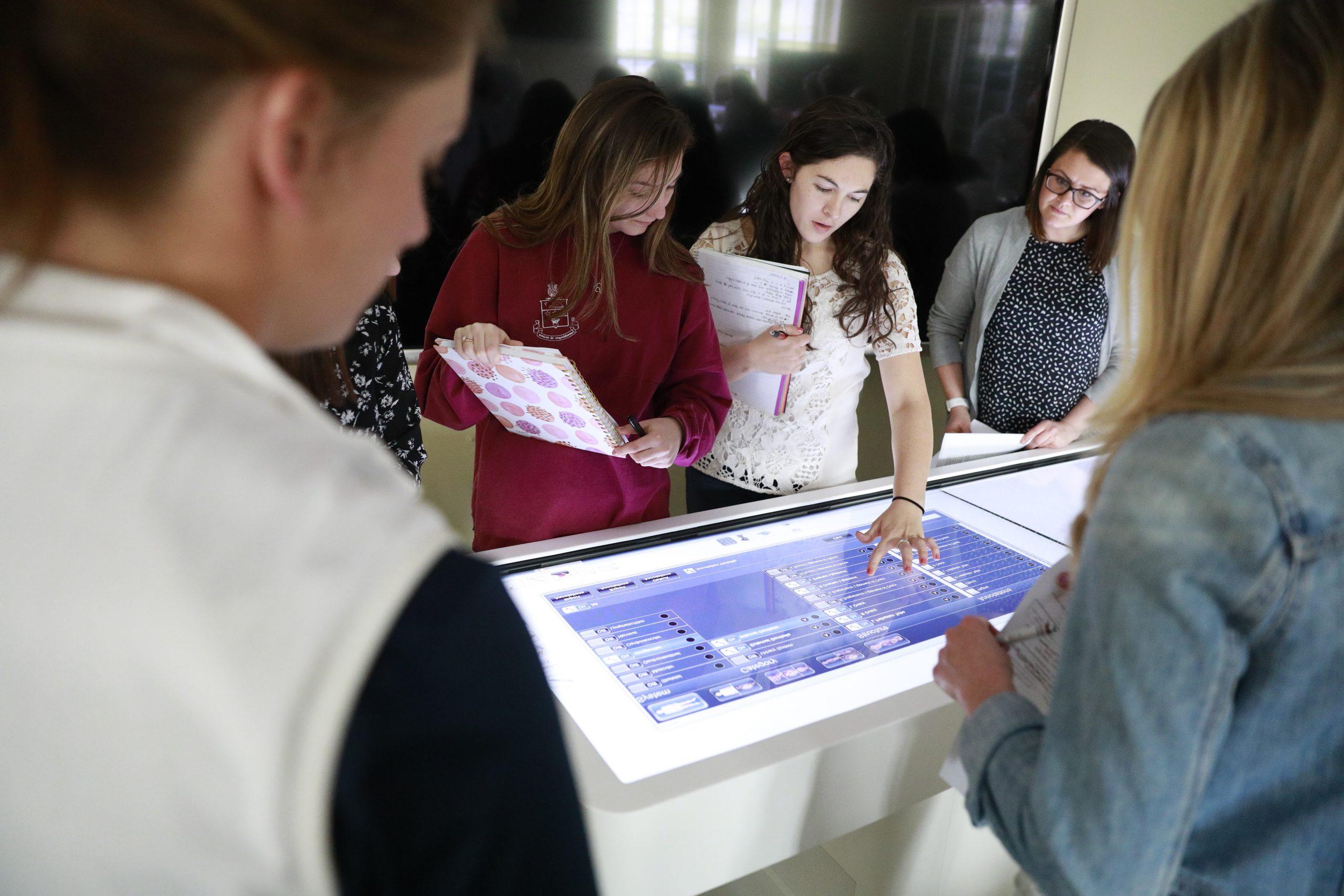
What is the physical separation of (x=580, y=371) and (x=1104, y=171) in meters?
1.34

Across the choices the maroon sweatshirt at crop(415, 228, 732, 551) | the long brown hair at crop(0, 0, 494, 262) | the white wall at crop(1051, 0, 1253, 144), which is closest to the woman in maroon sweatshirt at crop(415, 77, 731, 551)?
the maroon sweatshirt at crop(415, 228, 732, 551)

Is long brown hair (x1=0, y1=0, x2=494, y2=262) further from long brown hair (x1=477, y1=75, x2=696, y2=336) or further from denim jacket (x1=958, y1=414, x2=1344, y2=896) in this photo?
long brown hair (x1=477, y1=75, x2=696, y2=336)

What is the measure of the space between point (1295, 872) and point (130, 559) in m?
0.72

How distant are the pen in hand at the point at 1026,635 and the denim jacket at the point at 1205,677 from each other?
0.21 m

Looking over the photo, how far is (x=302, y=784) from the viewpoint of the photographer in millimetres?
312

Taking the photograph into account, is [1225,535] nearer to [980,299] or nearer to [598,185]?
[598,185]

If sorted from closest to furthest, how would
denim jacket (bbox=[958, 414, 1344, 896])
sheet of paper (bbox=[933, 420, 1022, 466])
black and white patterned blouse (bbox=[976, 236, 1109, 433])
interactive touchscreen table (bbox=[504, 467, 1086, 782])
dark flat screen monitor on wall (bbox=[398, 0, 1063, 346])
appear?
denim jacket (bbox=[958, 414, 1344, 896]), interactive touchscreen table (bbox=[504, 467, 1086, 782]), sheet of paper (bbox=[933, 420, 1022, 466]), black and white patterned blouse (bbox=[976, 236, 1109, 433]), dark flat screen monitor on wall (bbox=[398, 0, 1063, 346])

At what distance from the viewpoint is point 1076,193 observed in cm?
205

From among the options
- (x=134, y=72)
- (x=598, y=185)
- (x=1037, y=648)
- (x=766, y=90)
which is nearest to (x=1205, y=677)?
(x=1037, y=648)

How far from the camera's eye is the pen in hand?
80 cm

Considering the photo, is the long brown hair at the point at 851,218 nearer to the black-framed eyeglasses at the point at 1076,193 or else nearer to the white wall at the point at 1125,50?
the black-framed eyeglasses at the point at 1076,193

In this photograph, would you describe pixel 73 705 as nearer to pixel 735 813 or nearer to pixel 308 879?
pixel 308 879

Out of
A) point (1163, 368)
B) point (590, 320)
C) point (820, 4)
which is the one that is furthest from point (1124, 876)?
point (820, 4)

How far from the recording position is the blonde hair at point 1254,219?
1.76ft
